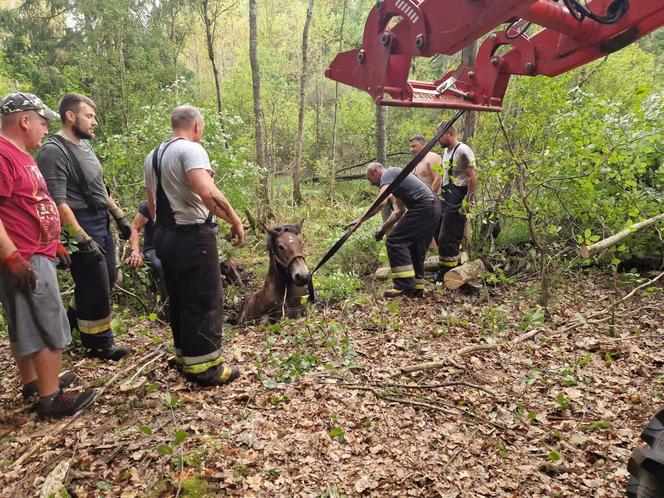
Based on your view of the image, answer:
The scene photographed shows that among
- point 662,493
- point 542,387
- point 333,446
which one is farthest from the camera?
point 542,387

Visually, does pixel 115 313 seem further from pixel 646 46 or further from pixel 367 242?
pixel 646 46

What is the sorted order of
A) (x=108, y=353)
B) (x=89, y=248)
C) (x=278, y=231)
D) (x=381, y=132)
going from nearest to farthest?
(x=89, y=248), (x=108, y=353), (x=278, y=231), (x=381, y=132)

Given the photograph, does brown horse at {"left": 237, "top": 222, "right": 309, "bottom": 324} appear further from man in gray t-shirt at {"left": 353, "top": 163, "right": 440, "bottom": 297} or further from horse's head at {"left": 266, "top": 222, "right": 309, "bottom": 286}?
man in gray t-shirt at {"left": 353, "top": 163, "right": 440, "bottom": 297}

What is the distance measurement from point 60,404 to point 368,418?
7.66 feet

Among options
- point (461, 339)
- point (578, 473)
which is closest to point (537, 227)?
point (461, 339)

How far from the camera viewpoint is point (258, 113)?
41.1 ft

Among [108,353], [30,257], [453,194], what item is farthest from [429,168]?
[30,257]

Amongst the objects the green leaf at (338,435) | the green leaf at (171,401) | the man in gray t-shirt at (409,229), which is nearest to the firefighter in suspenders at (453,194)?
the man in gray t-shirt at (409,229)

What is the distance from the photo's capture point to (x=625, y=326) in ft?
14.9

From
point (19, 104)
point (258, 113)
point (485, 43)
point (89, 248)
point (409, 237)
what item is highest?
point (258, 113)

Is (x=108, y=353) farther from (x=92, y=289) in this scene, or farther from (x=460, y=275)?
(x=460, y=275)

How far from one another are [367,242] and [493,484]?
21.4ft

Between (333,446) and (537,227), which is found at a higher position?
(537,227)

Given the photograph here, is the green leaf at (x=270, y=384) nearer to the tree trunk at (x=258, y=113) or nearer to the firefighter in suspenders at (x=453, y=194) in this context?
the firefighter in suspenders at (x=453, y=194)
